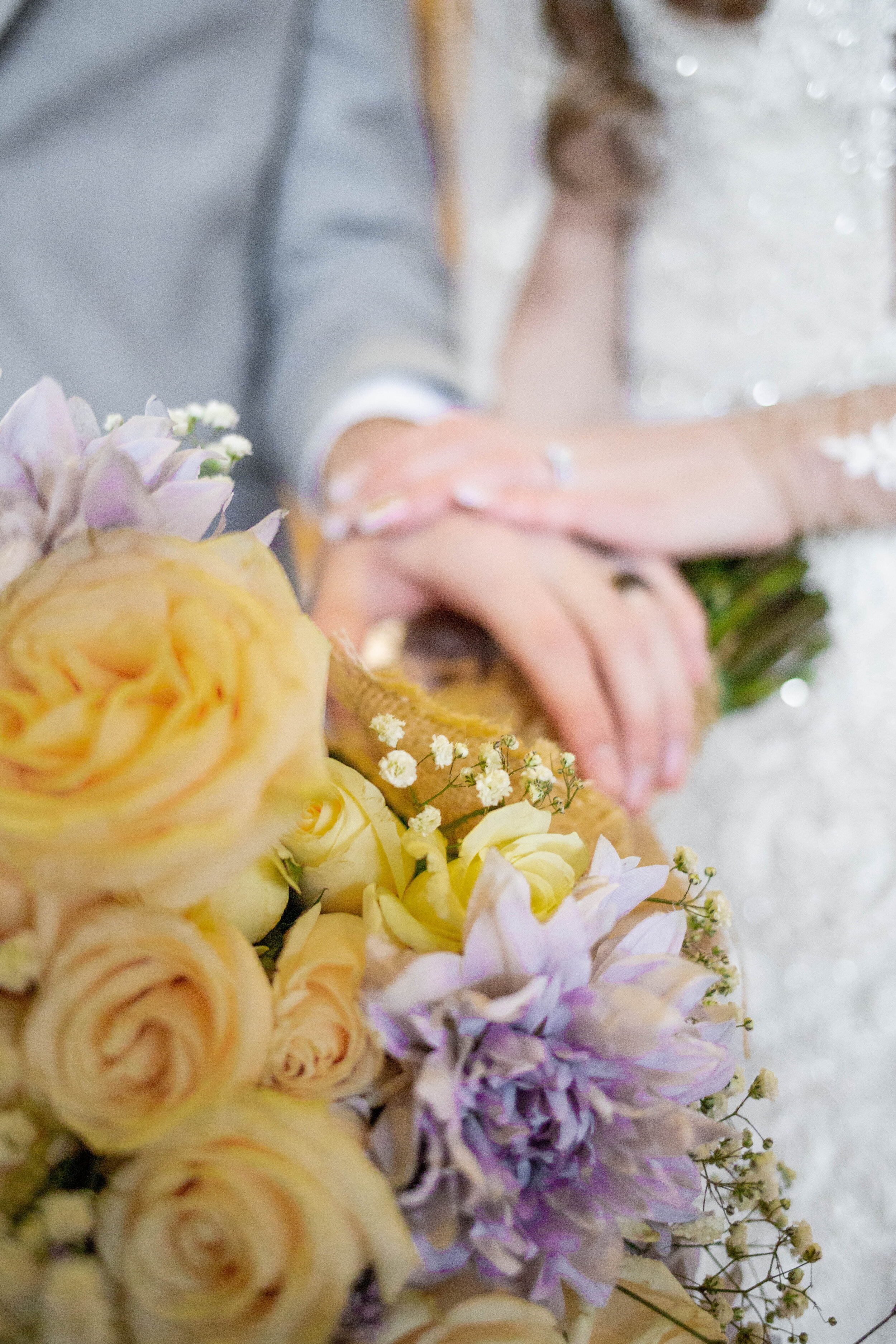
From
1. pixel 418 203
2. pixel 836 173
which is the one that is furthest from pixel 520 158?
pixel 836 173

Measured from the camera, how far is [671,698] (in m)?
0.43

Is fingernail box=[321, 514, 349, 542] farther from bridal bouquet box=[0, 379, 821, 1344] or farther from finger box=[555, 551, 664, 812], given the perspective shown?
bridal bouquet box=[0, 379, 821, 1344]

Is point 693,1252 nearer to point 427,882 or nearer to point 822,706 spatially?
point 427,882

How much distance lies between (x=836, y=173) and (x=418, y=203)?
12.5 inches

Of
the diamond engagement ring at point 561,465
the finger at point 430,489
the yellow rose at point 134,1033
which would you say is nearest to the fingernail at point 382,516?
the finger at point 430,489

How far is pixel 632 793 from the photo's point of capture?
0.38 m

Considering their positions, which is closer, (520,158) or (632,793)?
(632,793)

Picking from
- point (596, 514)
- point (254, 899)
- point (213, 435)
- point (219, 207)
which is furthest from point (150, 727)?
point (219, 207)

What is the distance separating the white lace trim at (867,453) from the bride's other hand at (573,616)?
0.43ft

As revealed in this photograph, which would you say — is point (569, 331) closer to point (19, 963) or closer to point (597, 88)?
point (597, 88)

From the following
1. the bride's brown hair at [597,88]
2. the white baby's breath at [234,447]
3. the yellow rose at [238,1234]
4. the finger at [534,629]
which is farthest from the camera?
the bride's brown hair at [597,88]

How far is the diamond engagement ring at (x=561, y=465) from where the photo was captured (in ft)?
1.69

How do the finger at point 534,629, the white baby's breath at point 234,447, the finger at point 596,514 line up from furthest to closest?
the finger at point 596,514, the finger at point 534,629, the white baby's breath at point 234,447

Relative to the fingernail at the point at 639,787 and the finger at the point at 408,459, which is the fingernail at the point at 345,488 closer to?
the finger at the point at 408,459
